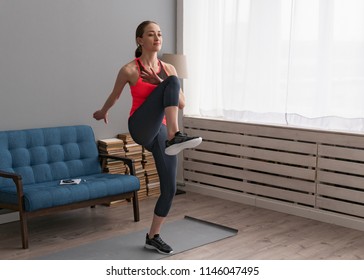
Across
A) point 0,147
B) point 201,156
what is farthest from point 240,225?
point 0,147

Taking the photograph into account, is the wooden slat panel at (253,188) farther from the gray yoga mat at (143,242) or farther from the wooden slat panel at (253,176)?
the gray yoga mat at (143,242)

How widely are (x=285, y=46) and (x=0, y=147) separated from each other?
273 cm

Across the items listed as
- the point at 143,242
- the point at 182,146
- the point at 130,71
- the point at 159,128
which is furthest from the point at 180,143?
the point at 143,242

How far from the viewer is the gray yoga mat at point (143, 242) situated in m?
3.97

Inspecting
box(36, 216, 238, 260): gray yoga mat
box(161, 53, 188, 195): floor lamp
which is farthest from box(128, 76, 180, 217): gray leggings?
box(161, 53, 188, 195): floor lamp

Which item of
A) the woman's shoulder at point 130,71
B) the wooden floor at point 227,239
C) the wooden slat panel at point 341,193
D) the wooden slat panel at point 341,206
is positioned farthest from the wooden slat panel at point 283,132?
the woman's shoulder at point 130,71

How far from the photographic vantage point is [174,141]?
11.5ft

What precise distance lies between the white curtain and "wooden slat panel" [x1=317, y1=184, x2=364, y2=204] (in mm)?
538

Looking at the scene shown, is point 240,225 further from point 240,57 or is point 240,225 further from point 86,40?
point 86,40

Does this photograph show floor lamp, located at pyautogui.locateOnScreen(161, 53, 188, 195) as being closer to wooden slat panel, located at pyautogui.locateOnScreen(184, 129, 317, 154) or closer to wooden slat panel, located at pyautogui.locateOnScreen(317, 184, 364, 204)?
wooden slat panel, located at pyautogui.locateOnScreen(184, 129, 317, 154)

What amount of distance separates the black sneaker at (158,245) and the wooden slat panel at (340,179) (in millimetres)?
1662

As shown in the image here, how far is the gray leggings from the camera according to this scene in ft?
11.4

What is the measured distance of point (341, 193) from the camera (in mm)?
4719

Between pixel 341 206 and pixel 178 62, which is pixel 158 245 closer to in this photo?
pixel 341 206
